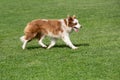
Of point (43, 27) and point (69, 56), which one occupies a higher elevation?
point (43, 27)

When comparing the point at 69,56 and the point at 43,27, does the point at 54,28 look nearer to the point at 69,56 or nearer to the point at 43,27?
the point at 43,27

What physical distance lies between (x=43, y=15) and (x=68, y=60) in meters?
11.5

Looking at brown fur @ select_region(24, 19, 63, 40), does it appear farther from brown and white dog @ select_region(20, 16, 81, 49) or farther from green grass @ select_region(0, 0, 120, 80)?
green grass @ select_region(0, 0, 120, 80)

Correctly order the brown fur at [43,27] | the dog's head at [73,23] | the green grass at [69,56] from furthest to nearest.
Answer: the brown fur at [43,27]
the dog's head at [73,23]
the green grass at [69,56]

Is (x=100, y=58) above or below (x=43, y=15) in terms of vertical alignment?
above

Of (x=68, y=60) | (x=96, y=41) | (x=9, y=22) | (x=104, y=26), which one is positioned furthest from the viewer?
(x=9, y=22)

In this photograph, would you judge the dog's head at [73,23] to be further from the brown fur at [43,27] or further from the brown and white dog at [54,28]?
the brown fur at [43,27]

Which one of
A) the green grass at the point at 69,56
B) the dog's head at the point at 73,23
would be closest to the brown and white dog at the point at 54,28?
the dog's head at the point at 73,23

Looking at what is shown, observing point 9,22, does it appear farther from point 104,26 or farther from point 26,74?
point 26,74

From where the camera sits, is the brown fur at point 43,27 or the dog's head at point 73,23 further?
the brown fur at point 43,27

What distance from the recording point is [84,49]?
37.1 feet

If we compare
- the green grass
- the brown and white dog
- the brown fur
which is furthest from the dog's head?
the green grass

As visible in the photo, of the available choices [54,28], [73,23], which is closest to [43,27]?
[54,28]

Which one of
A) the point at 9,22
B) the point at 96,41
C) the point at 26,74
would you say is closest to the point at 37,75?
the point at 26,74
